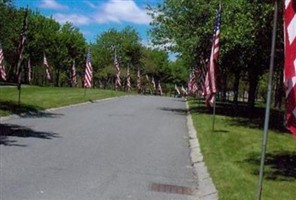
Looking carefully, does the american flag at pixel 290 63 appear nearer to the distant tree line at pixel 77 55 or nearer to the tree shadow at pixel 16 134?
the tree shadow at pixel 16 134

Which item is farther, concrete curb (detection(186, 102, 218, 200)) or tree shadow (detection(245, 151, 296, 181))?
tree shadow (detection(245, 151, 296, 181))

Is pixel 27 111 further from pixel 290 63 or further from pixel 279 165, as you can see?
pixel 290 63

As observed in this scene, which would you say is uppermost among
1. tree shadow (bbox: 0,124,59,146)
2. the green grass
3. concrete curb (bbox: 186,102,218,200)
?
the green grass

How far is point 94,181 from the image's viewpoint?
408 inches

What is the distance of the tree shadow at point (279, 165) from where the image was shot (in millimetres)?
11500

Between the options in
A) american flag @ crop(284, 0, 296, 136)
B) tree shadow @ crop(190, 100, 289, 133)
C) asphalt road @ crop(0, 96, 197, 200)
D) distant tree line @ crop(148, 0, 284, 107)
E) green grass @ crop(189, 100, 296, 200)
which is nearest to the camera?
american flag @ crop(284, 0, 296, 136)

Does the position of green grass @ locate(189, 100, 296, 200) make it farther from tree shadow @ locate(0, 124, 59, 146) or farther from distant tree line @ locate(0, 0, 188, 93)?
distant tree line @ locate(0, 0, 188, 93)

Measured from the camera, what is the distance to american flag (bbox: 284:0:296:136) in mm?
7066

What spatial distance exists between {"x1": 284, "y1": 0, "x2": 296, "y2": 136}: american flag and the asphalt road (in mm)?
2869

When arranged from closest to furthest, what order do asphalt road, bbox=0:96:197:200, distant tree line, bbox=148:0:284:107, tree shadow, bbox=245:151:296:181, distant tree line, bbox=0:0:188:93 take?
1. asphalt road, bbox=0:96:197:200
2. tree shadow, bbox=245:151:296:181
3. distant tree line, bbox=148:0:284:107
4. distant tree line, bbox=0:0:188:93

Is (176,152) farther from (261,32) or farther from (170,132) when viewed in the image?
(261,32)

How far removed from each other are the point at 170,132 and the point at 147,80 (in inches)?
3259

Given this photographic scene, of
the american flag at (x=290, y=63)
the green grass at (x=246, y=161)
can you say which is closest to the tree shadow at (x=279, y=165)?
the green grass at (x=246, y=161)

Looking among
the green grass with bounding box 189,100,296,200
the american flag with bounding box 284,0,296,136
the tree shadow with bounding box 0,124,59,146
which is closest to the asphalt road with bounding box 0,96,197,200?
the tree shadow with bounding box 0,124,59,146
